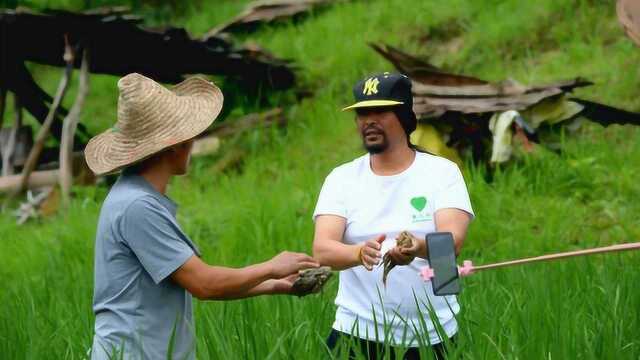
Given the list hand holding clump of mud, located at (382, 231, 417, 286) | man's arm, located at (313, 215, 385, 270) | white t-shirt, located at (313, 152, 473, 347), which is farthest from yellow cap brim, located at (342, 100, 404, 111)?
hand holding clump of mud, located at (382, 231, 417, 286)

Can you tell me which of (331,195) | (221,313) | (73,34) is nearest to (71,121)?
(73,34)

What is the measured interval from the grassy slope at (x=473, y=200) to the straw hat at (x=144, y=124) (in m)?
0.56

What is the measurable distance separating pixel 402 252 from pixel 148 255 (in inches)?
27.0

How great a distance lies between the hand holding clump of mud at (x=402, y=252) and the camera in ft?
10.8

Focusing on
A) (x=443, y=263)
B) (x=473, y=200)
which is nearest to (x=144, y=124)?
(x=443, y=263)

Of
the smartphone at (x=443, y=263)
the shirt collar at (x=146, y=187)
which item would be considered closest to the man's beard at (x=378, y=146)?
the smartphone at (x=443, y=263)

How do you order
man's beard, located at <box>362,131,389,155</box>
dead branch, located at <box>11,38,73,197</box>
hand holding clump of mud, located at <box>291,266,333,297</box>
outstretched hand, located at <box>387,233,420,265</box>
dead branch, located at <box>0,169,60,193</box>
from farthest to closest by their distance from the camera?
dead branch, located at <box>0,169,60,193</box>, dead branch, located at <box>11,38,73,197</box>, man's beard, located at <box>362,131,389,155</box>, hand holding clump of mud, located at <box>291,266,333,297</box>, outstretched hand, located at <box>387,233,420,265</box>

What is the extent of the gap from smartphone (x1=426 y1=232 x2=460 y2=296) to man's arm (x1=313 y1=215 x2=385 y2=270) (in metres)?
0.18

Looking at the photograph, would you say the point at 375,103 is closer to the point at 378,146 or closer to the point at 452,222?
the point at 378,146

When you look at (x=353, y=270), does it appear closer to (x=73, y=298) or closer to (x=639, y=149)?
(x=73, y=298)

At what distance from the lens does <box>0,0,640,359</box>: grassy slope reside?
366 centimetres

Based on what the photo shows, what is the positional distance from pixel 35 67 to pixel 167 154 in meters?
9.95

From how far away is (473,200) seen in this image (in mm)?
7090

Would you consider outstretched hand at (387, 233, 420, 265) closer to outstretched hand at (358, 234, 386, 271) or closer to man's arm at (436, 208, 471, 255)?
outstretched hand at (358, 234, 386, 271)
